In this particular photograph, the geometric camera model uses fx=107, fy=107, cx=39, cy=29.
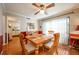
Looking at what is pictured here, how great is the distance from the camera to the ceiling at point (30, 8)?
1899 millimetres

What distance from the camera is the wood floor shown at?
6.21ft

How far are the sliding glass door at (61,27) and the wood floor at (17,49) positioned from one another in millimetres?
126

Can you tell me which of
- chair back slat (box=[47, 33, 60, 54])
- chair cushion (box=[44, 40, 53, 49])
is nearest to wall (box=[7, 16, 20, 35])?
chair cushion (box=[44, 40, 53, 49])

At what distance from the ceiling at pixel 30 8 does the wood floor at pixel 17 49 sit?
19.1 inches

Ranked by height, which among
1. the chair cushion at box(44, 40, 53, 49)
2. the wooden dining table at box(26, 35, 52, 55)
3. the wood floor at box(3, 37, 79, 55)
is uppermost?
the wooden dining table at box(26, 35, 52, 55)

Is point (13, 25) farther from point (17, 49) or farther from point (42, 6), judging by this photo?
point (42, 6)

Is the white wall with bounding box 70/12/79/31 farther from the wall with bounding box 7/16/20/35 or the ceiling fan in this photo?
the wall with bounding box 7/16/20/35

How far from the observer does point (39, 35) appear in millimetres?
1961

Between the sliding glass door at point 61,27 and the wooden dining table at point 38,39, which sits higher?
the sliding glass door at point 61,27

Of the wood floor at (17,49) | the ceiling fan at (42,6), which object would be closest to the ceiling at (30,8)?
the ceiling fan at (42,6)

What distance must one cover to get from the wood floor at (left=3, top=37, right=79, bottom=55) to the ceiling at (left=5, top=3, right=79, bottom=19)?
19.1 inches

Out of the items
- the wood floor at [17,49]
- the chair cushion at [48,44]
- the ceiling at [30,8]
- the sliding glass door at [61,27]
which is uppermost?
the ceiling at [30,8]

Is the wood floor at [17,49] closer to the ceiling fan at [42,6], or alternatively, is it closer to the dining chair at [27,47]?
the dining chair at [27,47]
